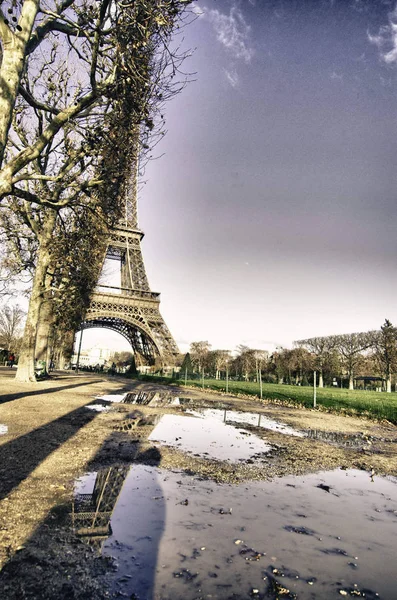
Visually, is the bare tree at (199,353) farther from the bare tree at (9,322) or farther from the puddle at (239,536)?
the puddle at (239,536)

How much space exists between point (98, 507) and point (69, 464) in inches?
54.1

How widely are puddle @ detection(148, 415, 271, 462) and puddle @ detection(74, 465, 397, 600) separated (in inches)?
58.5

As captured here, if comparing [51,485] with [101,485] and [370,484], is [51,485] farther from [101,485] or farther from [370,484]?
[370,484]

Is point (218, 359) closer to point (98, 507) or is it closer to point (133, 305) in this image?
point (133, 305)

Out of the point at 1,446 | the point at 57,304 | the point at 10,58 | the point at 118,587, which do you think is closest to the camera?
the point at 118,587

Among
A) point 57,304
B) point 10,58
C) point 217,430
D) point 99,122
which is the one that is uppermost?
point 99,122

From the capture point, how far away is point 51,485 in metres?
3.41

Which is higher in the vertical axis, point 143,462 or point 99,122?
point 99,122

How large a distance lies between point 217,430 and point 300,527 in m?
4.91

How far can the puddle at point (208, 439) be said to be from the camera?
5438 millimetres

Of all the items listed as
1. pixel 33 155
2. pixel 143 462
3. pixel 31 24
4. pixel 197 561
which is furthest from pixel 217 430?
pixel 31 24

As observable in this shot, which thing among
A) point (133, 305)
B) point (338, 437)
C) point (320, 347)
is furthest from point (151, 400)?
point (320, 347)

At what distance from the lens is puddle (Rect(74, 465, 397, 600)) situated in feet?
6.69

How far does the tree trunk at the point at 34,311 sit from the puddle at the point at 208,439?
7.31 metres
